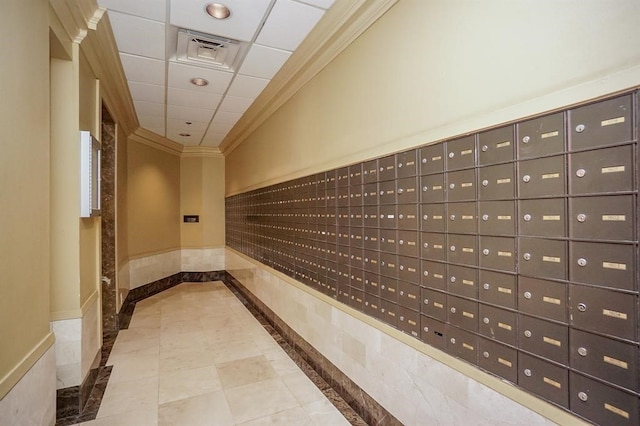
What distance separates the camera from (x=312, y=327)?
2676 mm

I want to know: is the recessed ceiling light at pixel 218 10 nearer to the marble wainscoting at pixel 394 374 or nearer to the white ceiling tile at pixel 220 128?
the marble wainscoting at pixel 394 374

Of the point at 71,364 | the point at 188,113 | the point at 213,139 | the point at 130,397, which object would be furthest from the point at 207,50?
the point at 213,139

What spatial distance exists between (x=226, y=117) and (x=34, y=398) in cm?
353

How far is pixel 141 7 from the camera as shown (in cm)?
200

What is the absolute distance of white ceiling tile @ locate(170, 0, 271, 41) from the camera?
195cm

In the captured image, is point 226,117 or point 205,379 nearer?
point 205,379

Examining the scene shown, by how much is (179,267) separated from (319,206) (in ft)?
15.3

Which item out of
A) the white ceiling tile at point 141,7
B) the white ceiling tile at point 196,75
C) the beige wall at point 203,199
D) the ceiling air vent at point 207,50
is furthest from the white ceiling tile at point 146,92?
the beige wall at point 203,199

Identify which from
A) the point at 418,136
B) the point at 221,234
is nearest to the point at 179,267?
the point at 221,234

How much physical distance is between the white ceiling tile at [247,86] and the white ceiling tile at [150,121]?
5.13ft

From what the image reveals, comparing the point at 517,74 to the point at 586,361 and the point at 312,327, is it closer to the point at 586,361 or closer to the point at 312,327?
the point at 586,361

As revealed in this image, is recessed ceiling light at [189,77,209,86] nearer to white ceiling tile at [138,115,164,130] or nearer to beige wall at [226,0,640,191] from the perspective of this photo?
beige wall at [226,0,640,191]

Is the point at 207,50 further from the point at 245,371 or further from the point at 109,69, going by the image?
the point at 245,371

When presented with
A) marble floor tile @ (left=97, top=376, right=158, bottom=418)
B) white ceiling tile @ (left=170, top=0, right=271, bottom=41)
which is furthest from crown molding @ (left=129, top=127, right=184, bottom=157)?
marble floor tile @ (left=97, top=376, right=158, bottom=418)
